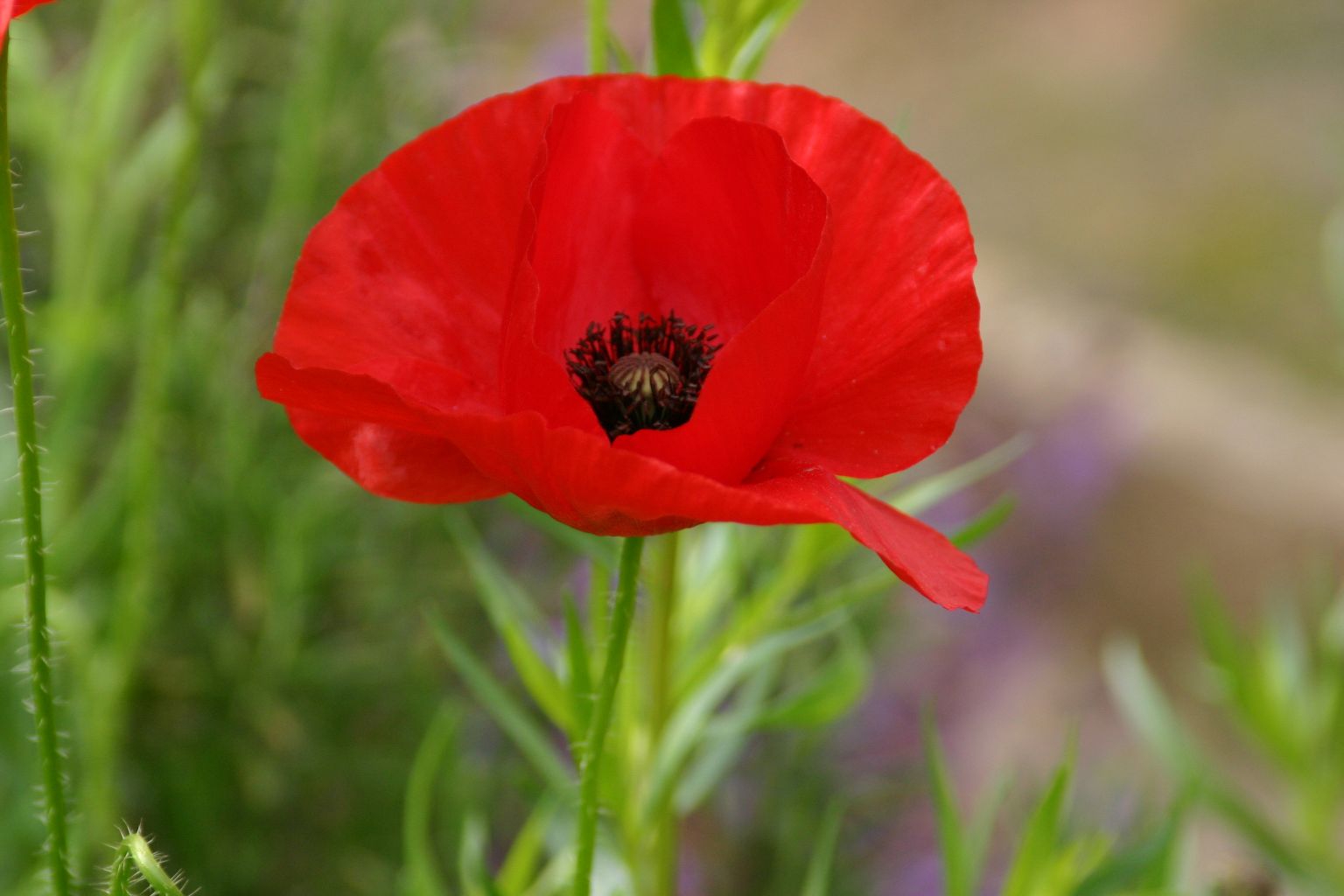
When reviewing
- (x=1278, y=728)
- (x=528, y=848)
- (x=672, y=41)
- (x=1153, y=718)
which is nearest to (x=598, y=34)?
(x=672, y=41)

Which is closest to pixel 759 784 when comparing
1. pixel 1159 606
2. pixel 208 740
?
pixel 208 740

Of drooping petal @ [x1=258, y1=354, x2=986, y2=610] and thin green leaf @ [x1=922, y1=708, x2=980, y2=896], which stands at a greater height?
drooping petal @ [x1=258, y1=354, x2=986, y2=610]

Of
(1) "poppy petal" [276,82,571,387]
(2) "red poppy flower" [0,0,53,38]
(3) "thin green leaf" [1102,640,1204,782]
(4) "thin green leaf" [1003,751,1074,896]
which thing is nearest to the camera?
(2) "red poppy flower" [0,0,53,38]

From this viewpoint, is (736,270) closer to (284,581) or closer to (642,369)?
(642,369)

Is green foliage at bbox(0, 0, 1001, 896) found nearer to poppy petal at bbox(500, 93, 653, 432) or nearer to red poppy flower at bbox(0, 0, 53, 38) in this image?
poppy petal at bbox(500, 93, 653, 432)

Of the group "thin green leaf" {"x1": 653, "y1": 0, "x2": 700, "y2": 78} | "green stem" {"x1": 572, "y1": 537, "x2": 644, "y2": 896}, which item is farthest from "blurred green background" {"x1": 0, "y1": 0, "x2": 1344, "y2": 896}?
"green stem" {"x1": 572, "y1": 537, "x2": 644, "y2": 896}

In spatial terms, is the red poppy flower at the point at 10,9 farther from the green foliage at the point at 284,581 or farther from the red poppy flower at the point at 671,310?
the green foliage at the point at 284,581

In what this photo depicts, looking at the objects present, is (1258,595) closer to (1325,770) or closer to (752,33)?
(1325,770)
